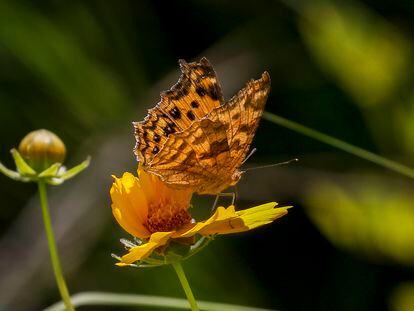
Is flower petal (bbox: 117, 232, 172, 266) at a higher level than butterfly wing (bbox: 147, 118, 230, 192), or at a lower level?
lower

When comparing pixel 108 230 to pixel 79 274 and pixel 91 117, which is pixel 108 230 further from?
pixel 91 117

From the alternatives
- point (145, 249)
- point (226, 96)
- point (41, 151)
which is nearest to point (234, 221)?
point (145, 249)

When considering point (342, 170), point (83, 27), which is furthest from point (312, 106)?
point (83, 27)

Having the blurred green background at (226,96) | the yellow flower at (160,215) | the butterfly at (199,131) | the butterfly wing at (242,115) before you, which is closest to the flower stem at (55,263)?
the yellow flower at (160,215)

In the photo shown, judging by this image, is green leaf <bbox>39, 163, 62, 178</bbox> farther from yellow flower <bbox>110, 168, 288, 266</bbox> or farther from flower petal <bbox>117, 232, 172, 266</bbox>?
flower petal <bbox>117, 232, 172, 266</bbox>

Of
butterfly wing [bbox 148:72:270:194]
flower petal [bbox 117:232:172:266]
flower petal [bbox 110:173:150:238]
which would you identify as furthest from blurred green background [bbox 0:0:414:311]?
flower petal [bbox 117:232:172:266]

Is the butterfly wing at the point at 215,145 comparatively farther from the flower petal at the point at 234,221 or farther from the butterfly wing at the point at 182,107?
the flower petal at the point at 234,221
